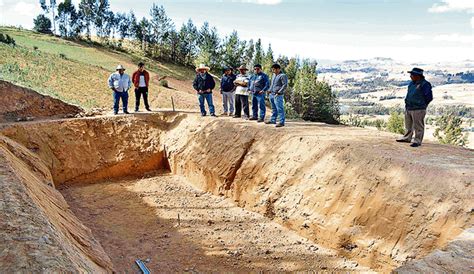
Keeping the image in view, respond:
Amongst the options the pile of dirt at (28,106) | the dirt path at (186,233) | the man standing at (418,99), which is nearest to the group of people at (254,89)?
the dirt path at (186,233)

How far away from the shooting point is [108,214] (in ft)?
28.0

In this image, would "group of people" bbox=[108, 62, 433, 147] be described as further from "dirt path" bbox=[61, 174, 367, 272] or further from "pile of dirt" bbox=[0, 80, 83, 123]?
"dirt path" bbox=[61, 174, 367, 272]

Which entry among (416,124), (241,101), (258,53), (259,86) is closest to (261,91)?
(259,86)

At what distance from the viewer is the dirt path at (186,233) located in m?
6.44

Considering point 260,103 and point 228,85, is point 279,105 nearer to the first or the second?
point 260,103

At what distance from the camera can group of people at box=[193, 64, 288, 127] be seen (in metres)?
9.52

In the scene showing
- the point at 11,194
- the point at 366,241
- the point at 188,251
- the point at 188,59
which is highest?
the point at 188,59

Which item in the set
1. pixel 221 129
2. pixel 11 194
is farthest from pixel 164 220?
pixel 11 194

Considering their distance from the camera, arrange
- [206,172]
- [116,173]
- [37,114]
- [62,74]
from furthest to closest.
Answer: [62,74], [37,114], [116,173], [206,172]

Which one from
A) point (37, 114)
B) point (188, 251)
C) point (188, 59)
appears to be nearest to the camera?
point (188, 251)

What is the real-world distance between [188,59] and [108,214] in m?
57.1

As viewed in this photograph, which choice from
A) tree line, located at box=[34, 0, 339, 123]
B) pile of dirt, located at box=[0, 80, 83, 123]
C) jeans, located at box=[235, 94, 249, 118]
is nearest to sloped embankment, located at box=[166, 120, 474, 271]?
jeans, located at box=[235, 94, 249, 118]

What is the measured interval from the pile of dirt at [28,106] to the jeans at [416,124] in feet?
34.8

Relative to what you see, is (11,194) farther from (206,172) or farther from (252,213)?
(206,172)
